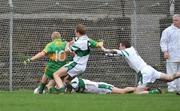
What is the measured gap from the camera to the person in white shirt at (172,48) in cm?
1937

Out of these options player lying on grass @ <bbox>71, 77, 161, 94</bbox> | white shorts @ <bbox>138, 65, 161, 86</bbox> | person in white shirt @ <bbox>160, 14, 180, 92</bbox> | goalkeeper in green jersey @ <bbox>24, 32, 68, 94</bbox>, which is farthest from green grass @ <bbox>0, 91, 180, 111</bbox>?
person in white shirt @ <bbox>160, 14, 180, 92</bbox>

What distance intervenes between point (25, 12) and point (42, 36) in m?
0.89

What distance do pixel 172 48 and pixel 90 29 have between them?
10.5 feet

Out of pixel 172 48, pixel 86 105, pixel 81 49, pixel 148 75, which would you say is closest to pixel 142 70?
pixel 148 75

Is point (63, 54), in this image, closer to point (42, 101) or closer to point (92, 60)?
point (92, 60)

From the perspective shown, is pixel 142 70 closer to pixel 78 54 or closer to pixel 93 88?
pixel 93 88

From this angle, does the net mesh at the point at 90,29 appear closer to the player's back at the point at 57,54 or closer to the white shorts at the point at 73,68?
the player's back at the point at 57,54

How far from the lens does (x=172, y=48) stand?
1966 centimetres

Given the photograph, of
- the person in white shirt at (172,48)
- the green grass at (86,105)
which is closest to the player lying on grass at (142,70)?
the person in white shirt at (172,48)

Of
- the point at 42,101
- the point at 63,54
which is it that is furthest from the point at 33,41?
the point at 42,101

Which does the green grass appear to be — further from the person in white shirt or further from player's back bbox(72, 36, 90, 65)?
the person in white shirt

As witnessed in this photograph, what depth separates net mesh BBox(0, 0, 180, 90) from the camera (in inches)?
833

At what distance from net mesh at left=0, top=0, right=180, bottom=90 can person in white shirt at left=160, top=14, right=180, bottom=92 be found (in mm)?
1991

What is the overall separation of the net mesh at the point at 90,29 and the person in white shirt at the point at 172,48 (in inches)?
78.4
